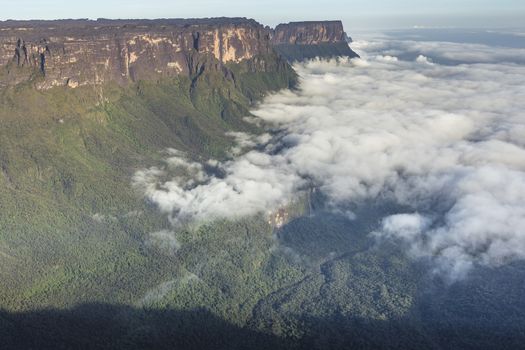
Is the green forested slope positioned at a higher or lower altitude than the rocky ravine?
lower

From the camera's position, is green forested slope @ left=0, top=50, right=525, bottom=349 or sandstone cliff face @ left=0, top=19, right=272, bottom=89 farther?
sandstone cliff face @ left=0, top=19, right=272, bottom=89

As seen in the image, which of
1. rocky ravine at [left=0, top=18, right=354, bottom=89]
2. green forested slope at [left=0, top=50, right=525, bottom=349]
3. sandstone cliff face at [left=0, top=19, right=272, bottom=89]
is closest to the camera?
green forested slope at [left=0, top=50, right=525, bottom=349]

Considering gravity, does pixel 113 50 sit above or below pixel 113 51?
above

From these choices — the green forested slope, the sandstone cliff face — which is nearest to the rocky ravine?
the sandstone cliff face

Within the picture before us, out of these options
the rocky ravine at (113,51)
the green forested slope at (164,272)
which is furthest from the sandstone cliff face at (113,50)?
the green forested slope at (164,272)

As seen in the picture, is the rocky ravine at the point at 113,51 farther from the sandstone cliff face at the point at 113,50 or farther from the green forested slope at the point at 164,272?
the green forested slope at the point at 164,272

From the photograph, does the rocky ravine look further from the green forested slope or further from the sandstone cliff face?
the green forested slope

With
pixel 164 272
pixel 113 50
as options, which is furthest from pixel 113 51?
pixel 164 272

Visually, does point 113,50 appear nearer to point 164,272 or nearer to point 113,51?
point 113,51
